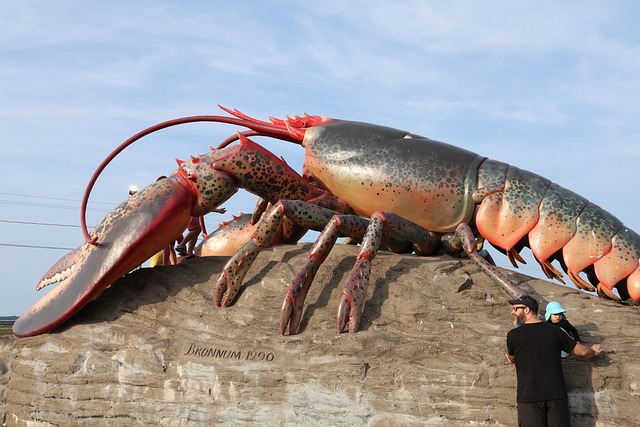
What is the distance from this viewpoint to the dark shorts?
457 cm

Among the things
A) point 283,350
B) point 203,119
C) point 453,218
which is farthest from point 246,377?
point 203,119

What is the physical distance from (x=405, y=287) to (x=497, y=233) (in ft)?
3.49

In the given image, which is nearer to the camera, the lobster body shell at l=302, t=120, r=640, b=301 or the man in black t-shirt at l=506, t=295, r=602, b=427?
the man in black t-shirt at l=506, t=295, r=602, b=427

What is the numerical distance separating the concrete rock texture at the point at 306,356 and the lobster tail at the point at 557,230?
248mm

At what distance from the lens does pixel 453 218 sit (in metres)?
6.63

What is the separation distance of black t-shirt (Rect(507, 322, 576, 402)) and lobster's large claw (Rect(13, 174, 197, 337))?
3286 millimetres

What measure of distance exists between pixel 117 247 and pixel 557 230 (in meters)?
3.77

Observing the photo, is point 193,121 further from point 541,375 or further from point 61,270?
point 541,375

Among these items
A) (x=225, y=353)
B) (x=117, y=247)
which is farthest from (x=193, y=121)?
(x=225, y=353)

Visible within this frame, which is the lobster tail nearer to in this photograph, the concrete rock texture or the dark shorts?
the concrete rock texture

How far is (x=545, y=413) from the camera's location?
462 cm

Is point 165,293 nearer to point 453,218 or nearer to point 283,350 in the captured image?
point 283,350

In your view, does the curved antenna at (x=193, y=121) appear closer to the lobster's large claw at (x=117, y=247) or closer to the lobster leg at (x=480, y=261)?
the lobster's large claw at (x=117, y=247)

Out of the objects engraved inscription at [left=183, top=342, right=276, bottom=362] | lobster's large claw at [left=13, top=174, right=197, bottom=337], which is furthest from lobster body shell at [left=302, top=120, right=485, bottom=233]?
engraved inscription at [left=183, top=342, right=276, bottom=362]
